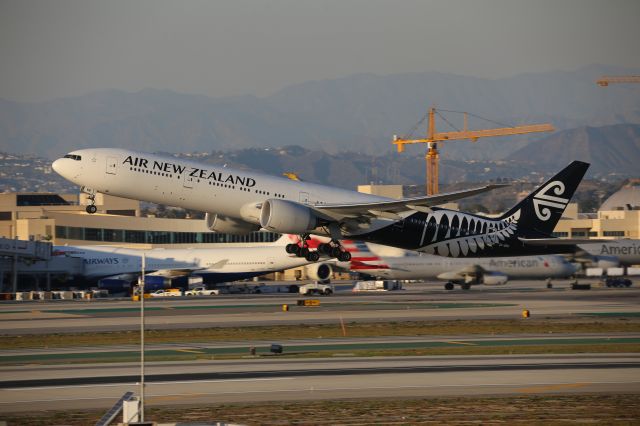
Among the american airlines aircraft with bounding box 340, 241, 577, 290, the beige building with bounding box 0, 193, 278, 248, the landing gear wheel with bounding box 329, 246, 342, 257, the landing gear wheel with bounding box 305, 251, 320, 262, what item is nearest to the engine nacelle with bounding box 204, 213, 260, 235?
the landing gear wheel with bounding box 305, 251, 320, 262

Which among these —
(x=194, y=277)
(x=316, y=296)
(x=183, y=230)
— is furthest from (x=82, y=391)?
(x=183, y=230)

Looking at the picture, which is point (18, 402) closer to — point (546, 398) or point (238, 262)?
point (546, 398)

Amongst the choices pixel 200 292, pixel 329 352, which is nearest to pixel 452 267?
pixel 200 292

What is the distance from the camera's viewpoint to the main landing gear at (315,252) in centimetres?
6175

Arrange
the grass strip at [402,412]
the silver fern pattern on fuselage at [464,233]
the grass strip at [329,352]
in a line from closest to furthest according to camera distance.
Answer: the grass strip at [402,412]
the grass strip at [329,352]
the silver fern pattern on fuselage at [464,233]

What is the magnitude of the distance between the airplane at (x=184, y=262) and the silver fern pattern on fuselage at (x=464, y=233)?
43.2m

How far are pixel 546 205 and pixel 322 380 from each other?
38485 millimetres

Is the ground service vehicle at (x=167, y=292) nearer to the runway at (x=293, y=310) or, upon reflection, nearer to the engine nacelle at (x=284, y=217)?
the runway at (x=293, y=310)

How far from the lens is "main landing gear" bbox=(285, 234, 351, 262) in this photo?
61.8 m

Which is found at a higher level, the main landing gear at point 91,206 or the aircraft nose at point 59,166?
the aircraft nose at point 59,166

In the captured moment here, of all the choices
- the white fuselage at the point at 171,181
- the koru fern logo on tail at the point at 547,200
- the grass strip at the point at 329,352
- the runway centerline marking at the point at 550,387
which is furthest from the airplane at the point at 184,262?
the runway centerline marking at the point at 550,387

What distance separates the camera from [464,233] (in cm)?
6650

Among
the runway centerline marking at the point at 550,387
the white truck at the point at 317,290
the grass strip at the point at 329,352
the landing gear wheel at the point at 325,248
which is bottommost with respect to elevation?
the runway centerline marking at the point at 550,387

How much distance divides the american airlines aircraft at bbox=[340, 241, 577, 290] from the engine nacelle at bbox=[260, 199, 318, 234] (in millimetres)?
43406
